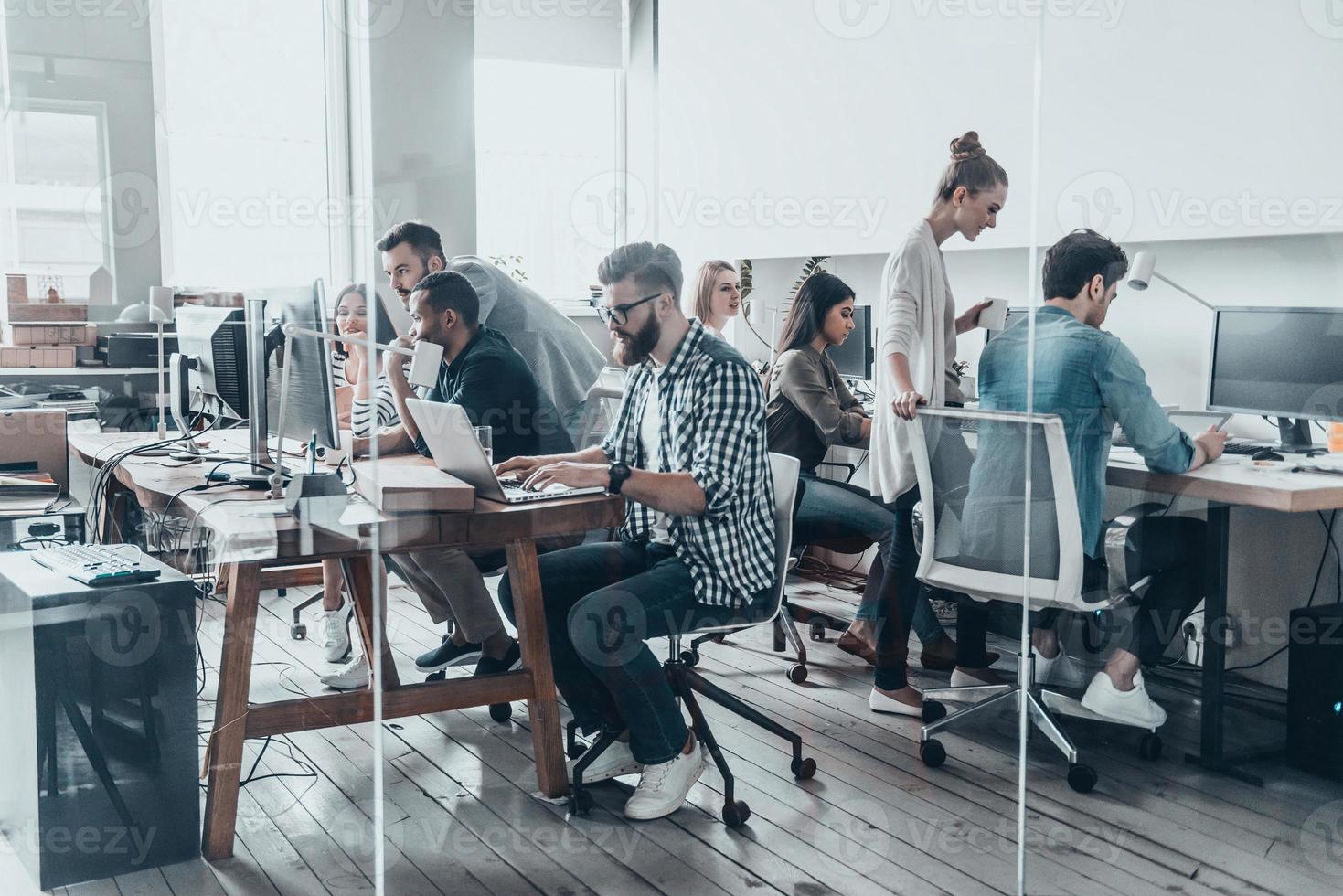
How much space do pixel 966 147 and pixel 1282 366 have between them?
2.24ft

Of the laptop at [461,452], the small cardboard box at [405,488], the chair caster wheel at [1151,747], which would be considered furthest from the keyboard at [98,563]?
the chair caster wheel at [1151,747]

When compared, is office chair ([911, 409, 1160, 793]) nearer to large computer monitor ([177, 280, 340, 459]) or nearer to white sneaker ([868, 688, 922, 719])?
white sneaker ([868, 688, 922, 719])

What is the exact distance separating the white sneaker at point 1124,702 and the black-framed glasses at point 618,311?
115 centimetres

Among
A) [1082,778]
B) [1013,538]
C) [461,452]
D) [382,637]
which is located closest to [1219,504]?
[1013,538]

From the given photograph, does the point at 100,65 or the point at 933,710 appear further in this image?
the point at 100,65

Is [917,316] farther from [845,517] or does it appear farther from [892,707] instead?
[892,707]

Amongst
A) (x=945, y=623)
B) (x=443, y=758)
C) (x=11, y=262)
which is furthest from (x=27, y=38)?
(x=945, y=623)

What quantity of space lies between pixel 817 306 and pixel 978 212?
39 cm

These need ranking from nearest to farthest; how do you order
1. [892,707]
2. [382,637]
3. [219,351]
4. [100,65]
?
[382,637], [892,707], [100,65], [219,351]

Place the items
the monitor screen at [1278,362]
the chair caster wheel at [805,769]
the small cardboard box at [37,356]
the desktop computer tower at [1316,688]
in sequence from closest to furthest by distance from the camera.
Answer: the monitor screen at [1278,362]
the desktop computer tower at [1316,688]
the chair caster wheel at [805,769]
the small cardboard box at [37,356]

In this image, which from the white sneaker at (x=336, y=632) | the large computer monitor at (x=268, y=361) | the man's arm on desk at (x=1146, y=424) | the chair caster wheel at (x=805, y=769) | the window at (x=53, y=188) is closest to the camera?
the man's arm on desk at (x=1146, y=424)

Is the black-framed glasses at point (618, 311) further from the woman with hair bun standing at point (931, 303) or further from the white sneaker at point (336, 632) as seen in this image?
the white sneaker at point (336, 632)

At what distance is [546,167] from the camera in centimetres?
217

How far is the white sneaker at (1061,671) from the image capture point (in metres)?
2.27
